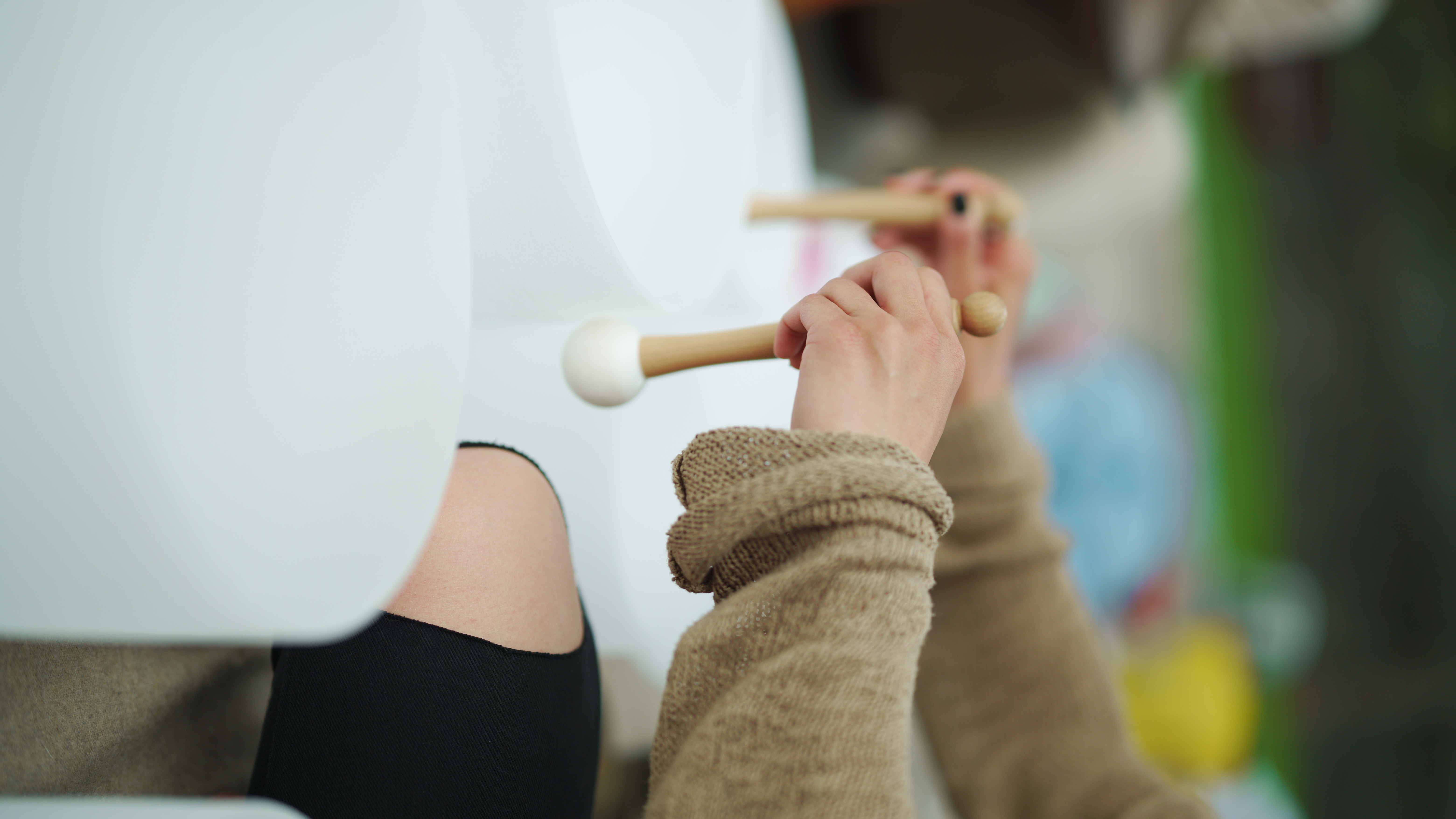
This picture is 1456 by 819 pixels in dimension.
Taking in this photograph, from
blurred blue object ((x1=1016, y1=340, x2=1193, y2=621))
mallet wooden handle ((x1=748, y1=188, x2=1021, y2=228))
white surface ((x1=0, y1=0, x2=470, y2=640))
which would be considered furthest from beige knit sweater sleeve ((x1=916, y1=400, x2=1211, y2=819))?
blurred blue object ((x1=1016, y1=340, x2=1193, y2=621))

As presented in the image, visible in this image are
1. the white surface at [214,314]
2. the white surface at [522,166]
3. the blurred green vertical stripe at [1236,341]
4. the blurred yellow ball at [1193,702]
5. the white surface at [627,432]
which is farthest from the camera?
the blurred green vertical stripe at [1236,341]

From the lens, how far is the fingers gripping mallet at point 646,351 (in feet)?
1.35

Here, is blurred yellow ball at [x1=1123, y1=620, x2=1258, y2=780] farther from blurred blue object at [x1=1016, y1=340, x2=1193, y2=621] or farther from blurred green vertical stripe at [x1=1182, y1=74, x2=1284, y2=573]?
blurred green vertical stripe at [x1=1182, y1=74, x2=1284, y2=573]

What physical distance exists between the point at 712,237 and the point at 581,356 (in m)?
0.15

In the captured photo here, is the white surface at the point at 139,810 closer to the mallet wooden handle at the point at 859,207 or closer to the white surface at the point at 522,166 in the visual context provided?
the white surface at the point at 522,166

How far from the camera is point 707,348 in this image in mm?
426

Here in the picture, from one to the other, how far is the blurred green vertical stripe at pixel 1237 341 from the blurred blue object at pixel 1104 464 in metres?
0.26

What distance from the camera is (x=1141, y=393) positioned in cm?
157

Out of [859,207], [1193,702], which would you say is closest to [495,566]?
[859,207]

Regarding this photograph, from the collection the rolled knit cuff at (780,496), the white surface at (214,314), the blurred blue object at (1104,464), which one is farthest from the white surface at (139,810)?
the blurred blue object at (1104,464)

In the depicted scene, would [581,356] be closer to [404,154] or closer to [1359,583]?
[404,154]

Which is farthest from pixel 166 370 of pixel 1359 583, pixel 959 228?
pixel 1359 583

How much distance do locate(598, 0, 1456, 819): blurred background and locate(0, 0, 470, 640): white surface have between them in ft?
3.98

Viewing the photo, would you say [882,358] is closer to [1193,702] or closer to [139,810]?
[139,810]
